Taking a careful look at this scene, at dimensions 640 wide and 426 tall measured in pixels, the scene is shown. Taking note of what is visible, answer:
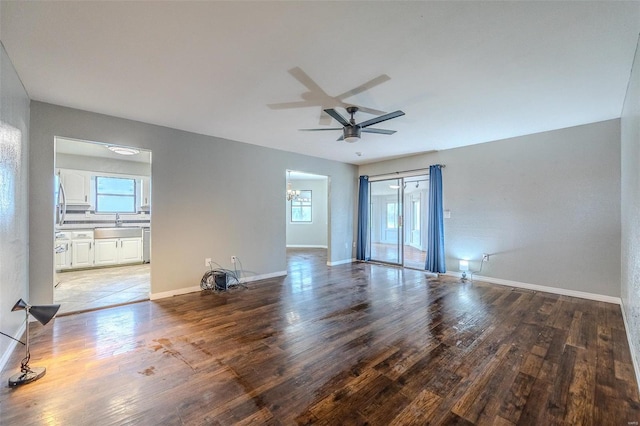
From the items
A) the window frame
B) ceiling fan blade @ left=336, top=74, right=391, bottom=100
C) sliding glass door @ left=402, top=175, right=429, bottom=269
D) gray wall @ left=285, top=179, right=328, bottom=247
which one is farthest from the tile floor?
sliding glass door @ left=402, top=175, right=429, bottom=269

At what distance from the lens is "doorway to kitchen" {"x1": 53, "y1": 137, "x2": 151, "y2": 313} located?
5.03 m

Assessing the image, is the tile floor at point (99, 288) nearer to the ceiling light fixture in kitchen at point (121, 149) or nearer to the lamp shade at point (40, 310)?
the lamp shade at point (40, 310)

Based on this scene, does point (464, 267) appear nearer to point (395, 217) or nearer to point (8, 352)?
point (395, 217)

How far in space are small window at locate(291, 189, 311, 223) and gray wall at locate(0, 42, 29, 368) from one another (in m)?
7.41

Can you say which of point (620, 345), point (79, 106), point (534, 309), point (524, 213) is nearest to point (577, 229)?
point (524, 213)

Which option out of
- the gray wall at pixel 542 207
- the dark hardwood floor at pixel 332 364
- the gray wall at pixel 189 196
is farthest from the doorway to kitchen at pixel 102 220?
the gray wall at pixel 542 207

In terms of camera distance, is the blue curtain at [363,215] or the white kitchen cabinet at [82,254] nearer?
the white kitchen cabinet at [82,254]

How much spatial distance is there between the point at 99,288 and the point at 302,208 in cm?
653

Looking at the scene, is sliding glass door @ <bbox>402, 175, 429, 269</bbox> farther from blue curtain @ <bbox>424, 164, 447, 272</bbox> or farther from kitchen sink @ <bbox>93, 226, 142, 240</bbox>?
kitchen sink @ <bbox>93, 226, 142, 240</bbox>

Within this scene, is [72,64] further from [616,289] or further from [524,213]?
[616,289]

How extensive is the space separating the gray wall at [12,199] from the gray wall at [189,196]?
0.64 feet

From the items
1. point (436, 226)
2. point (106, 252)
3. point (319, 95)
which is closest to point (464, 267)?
point (436, 226)

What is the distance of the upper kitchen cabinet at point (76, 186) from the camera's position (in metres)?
5.75

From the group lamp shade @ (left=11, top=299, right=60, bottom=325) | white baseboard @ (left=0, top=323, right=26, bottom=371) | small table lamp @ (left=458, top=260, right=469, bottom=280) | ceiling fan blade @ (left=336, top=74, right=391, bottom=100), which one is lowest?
white baseboard @ (left=0, top=323, right=26, bottom=371)
